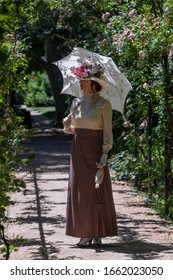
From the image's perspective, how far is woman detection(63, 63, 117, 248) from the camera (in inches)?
318

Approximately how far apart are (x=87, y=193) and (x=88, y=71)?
4.05ft

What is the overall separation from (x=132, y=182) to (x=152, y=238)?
17.3 feet

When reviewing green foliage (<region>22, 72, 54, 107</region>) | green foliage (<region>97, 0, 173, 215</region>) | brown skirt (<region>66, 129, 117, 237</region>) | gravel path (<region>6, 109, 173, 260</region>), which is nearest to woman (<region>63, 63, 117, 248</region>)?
brown skirt (<region>66, 129, 117, 237</region>)

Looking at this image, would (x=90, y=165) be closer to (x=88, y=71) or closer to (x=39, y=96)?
(x=88, y=71)

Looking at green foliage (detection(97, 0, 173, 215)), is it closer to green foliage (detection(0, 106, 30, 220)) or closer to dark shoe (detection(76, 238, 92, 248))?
dark shoe (detection(76, 238, 92, 248))

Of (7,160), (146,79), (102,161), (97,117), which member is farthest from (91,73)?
(146,79)

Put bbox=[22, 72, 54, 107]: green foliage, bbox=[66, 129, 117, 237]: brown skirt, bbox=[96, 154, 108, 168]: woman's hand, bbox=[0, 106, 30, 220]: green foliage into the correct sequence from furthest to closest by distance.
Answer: bbox=[22, 72, 54, 107]: green foliage → bbox=[66, 129, 117, 237]: brown skirt → bbox=[96, 154, 108, 168]: woman's hand → bbox=[0, 106, 30, 220]: green foliage

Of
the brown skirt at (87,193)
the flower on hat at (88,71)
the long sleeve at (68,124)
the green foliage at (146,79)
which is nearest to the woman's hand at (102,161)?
the brown skirt at (87,193)

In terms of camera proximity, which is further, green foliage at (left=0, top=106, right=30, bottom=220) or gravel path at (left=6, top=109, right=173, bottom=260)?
gravel path at (left=6, top=109, right=173, bottom=260)

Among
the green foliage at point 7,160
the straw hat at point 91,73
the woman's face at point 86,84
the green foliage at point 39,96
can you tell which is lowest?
the green foliage at point 39,96

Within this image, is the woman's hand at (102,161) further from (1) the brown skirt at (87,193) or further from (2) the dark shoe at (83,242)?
(2) the dark shoe at (83,242)

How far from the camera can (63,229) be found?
9406 millimetres

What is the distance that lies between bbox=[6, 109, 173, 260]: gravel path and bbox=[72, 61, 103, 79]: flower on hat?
0.70 metres

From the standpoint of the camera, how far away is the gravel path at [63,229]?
7809mm
